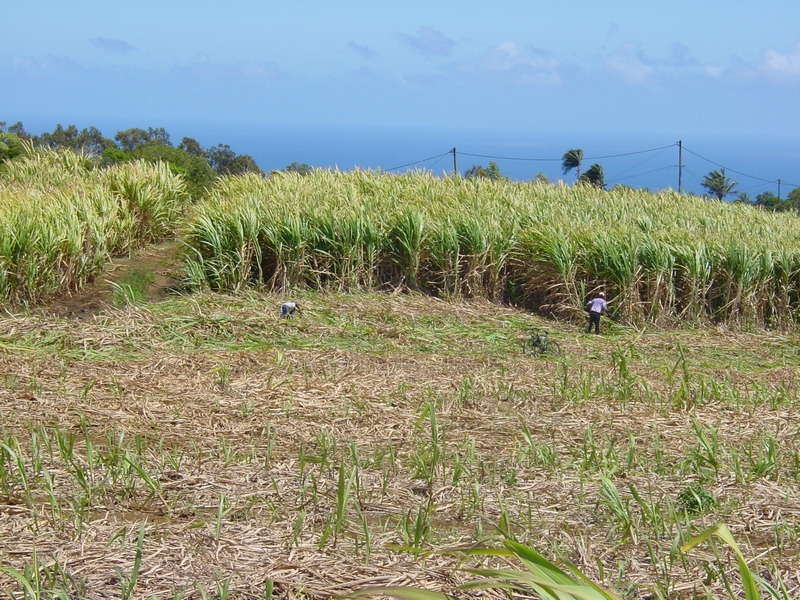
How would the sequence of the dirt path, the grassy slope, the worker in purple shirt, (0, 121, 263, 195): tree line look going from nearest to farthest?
the grassy slope
the worker in purple shirt
the dirt path
(0, 121, 263, 195): tree line

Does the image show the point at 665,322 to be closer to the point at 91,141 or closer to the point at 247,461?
the point at 247,461

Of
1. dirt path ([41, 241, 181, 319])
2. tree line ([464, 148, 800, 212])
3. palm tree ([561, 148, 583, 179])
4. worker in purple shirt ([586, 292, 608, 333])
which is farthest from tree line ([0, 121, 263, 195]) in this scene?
palm tree ([561, 148, 583, 179])

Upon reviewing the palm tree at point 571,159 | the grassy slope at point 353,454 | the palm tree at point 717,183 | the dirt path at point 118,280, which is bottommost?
the grassy slope at point 353,454

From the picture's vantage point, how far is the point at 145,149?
720 inches

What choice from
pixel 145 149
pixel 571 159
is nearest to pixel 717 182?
pixel 571 159

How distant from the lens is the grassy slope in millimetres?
2920

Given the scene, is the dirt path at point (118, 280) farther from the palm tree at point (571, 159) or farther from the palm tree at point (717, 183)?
the palm tree at point (717, 183)

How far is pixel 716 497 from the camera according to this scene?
3.47 meters

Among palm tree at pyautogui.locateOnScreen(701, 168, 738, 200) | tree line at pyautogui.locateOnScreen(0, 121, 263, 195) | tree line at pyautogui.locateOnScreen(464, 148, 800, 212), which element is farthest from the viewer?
palm tree at pyautogui.locateOnScreen(701, 168, 738, 200)

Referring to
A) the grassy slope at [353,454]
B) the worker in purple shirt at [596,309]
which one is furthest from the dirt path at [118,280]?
the worker in purple shirt at [596,309]

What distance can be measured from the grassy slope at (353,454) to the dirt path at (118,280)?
3.29ft

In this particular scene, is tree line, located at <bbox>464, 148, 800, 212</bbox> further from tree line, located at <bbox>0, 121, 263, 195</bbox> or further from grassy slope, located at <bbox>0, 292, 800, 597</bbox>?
grassy slope, located at <bbox>0, 292, 800, 597</bbox>

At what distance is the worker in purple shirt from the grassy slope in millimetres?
812

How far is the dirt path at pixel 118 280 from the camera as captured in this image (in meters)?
8.02
